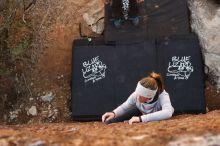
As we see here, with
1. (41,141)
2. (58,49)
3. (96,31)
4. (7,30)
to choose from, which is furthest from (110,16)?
(41,141)

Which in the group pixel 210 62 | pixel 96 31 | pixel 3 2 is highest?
pixel 3 2

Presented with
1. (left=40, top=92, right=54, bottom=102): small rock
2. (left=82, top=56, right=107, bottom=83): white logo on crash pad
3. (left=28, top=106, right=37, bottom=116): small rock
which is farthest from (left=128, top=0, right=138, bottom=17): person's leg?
(left=28, top=106, right=37, bottom=116): small rock

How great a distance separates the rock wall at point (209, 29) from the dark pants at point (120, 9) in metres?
1.12

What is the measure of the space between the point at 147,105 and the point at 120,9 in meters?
2.99

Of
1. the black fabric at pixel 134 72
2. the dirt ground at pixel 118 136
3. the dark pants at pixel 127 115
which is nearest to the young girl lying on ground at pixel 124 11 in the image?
the black fabric at pixel 134 72

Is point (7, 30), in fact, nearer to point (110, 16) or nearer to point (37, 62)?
point (37, 62)

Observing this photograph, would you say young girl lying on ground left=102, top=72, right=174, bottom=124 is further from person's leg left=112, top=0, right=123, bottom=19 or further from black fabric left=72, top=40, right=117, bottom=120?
person's leg left=112, top=0, right=123, bottom=19

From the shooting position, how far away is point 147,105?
5035 millimetres

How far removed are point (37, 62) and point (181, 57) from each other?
2.53 m

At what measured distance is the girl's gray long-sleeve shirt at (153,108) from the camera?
4.76 metres

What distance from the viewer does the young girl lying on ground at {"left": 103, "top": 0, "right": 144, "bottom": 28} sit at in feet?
24.8

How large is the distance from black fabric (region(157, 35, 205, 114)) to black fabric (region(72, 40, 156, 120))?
8.9 inches

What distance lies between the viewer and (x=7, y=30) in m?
8.12

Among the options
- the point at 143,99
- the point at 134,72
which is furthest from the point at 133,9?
the point at 143,99
